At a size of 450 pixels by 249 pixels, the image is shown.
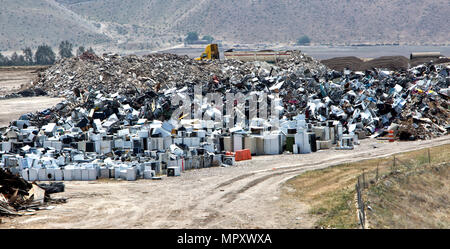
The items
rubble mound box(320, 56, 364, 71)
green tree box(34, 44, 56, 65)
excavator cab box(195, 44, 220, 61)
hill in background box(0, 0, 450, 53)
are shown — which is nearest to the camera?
rubble mound box(320, 56, 364, 71)

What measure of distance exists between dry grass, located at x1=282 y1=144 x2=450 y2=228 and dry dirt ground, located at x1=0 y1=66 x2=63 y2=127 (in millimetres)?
23685

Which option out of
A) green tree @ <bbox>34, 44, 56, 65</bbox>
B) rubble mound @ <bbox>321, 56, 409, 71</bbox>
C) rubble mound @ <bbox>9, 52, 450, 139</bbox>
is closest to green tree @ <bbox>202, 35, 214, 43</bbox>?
green tree @ <bbox>34, 44, 56, 65</bbox>

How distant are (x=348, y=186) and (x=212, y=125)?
35.9ft

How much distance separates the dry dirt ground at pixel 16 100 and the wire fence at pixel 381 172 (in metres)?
25.3

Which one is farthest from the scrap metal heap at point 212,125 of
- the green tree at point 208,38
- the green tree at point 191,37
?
the green tree at point 191,37

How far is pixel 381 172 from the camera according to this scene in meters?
19.8

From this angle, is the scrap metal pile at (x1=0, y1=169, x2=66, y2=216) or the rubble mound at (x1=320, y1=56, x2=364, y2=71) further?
the rubble mound at (x1=320, y1=56, x2=364, y2=71)

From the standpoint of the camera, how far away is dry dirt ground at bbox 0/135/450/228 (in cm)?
1555

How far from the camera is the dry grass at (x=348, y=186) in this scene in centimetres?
1555

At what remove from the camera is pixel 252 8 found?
171625 millimetres

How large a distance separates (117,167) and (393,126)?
1582cm

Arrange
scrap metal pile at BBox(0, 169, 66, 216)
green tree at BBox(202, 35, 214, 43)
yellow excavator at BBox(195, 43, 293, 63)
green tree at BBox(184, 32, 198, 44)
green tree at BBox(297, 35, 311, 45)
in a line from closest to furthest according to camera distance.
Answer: scrap metal pile at BBox(0, 169, 66, 216) → yellow excavator at BBox(195, 43, 293, 63) → green tree at BBox(297, 35, 311, 45) → green tree at BBox(202, 35, 214, 43) → green tree at BBox(184, 32, 198, 44)

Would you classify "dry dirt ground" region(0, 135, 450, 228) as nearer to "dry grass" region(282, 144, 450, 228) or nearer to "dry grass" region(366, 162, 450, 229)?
"dry grass" region(282, 144, 450, 228)

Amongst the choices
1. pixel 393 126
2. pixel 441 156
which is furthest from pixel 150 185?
pixel 393 126
